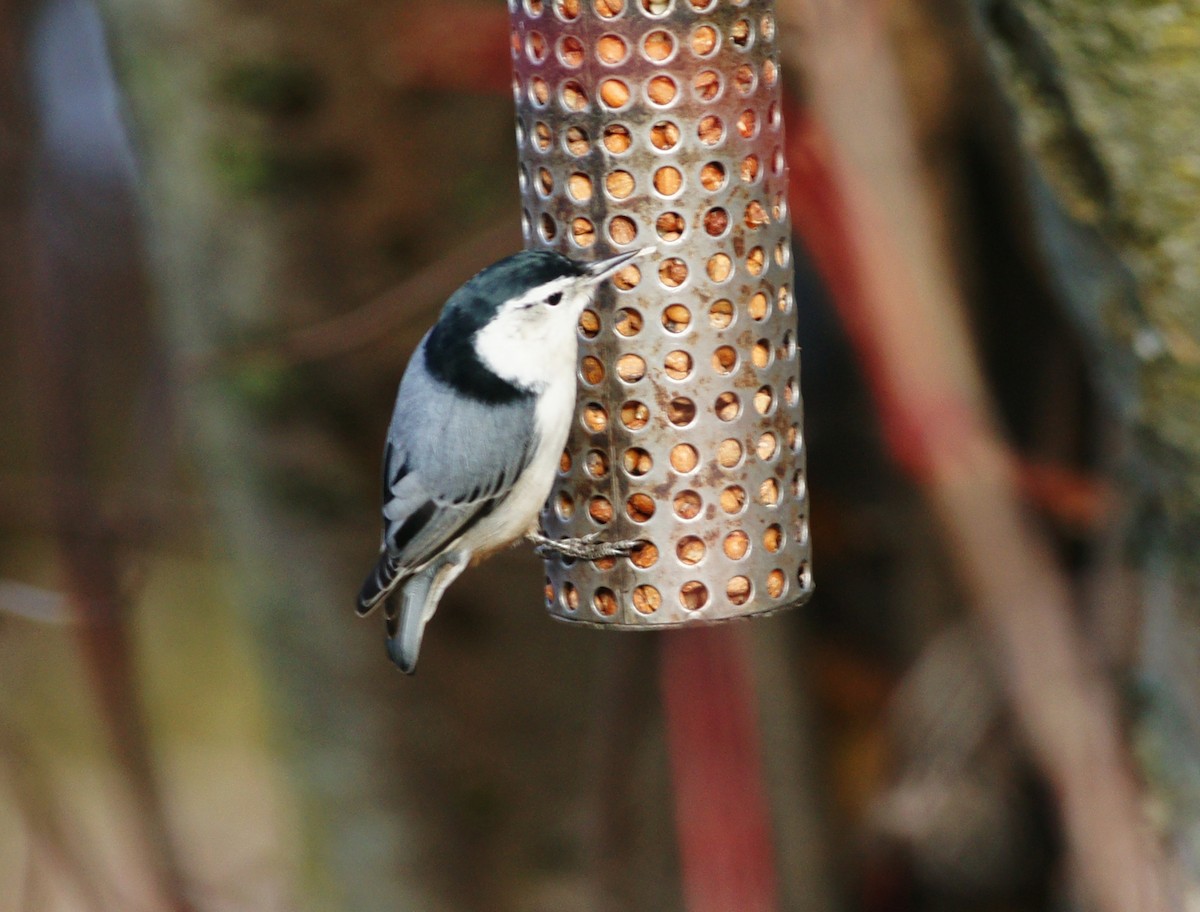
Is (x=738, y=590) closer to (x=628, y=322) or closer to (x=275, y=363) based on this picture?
(x=628, y=322)

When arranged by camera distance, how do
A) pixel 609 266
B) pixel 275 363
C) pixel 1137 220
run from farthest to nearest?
pixel 275 363 < pixel 1137 220 < pixel 609 266

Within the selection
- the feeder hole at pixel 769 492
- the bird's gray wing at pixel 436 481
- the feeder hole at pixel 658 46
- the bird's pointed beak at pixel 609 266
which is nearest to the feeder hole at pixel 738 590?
the feeder hole at pixel 769 492

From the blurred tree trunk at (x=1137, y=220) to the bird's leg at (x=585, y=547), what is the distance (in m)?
0.86

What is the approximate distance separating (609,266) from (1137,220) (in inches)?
32.8

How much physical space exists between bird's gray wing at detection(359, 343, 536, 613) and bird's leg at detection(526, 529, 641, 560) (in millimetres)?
87

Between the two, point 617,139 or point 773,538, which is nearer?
point 617,139

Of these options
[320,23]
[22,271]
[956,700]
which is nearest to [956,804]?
[956,700]

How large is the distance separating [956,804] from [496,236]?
1.66 metres

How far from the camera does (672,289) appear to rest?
6.11 feet

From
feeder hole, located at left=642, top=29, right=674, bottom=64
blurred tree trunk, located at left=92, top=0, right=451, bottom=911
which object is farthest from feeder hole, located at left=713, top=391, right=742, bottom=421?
blurred tree trunk, located at left=92, top=0, right=451, bottom=911

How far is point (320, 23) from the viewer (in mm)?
2945

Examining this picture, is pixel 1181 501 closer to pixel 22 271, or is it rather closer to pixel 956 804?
pixel 956 804

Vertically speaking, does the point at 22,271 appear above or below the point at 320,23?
below

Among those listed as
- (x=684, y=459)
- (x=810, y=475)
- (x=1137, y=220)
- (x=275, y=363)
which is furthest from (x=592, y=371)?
(x=810, y=475)
